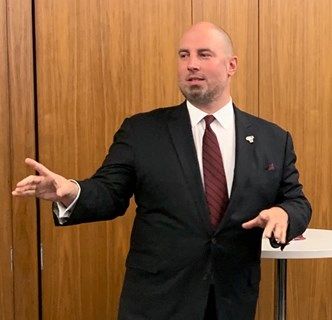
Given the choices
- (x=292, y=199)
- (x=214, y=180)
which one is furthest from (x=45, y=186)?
(x=292, y=199)

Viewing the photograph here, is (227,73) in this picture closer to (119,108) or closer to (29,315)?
(119,108)

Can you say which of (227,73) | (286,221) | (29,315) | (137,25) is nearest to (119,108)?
(137,25)

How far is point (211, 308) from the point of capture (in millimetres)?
1788

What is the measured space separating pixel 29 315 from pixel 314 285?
131 cm

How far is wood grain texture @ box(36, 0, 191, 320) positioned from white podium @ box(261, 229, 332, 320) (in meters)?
0.78

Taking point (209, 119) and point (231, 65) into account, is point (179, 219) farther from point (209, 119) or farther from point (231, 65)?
point (231, 65)

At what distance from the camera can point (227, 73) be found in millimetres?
1954

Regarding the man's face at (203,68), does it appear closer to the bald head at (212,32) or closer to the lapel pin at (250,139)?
the bald head at (212,32)

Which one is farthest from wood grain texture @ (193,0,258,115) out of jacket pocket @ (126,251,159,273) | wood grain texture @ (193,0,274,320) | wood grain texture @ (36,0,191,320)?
jacket pocket @ (126,251,159,273)

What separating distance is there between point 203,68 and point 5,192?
109 cm

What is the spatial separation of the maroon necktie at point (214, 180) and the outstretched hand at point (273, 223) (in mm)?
173

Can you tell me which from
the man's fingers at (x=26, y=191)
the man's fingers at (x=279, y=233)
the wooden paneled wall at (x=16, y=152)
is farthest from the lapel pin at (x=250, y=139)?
the wooden paneled wall at (x=16, y=152)

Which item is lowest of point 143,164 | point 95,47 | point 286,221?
point 286,221

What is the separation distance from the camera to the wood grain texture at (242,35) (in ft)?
8.75
